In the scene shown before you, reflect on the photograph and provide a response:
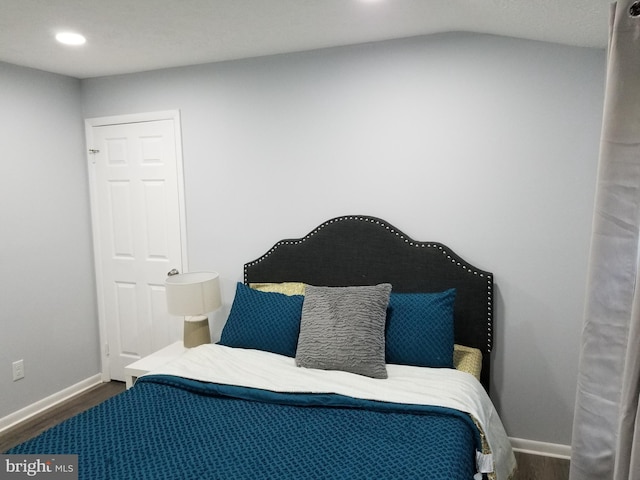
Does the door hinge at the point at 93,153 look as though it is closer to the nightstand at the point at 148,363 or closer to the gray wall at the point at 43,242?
the gray wall at the point at 43,242

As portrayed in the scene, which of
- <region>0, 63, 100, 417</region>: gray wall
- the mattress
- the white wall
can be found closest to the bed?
the mattress

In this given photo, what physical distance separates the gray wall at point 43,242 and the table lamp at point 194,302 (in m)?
0.98

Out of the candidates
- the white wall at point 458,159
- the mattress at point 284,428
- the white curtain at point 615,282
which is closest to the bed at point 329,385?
the mattress at point 284,428

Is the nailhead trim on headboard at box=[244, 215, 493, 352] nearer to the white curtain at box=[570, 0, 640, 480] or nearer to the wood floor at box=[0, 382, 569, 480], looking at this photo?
the wood floor at box=[0, 382, 569, 480]

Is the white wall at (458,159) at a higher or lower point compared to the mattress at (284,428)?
higher

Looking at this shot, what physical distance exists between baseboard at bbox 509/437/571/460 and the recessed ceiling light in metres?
3.26

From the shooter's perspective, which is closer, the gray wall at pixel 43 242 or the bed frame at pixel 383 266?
the bed frame at pixel 383 266

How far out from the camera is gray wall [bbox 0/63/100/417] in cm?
303

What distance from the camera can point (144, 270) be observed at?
3.49 metres

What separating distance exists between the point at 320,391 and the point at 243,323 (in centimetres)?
76

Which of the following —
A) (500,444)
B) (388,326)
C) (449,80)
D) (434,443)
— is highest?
(449,80)

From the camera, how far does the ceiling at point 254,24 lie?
78.5 inches

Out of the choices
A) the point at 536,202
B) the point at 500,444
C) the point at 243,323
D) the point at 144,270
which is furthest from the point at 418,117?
the point at 144,270

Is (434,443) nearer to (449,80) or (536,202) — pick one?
(536,202)
